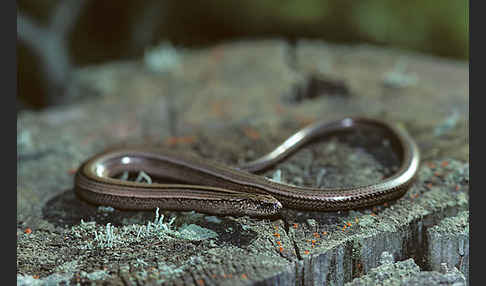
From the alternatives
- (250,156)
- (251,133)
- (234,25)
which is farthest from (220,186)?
(234,25)

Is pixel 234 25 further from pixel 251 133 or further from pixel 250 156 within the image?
pixel 250 156

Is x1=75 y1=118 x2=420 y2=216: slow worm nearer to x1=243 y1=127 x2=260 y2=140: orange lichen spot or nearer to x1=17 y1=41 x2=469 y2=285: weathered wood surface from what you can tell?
x1=17 y1=41 x2=469 y2=285: weathered wood surface

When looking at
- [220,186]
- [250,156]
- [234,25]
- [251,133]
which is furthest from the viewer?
[234,25]

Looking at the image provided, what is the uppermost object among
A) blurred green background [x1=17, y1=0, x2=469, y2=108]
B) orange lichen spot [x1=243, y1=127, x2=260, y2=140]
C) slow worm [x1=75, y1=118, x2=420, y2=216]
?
blurred green background [x1=17, y1=0, x2=469, y2=108]

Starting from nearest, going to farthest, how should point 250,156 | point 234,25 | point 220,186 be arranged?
point 220,186 → point 250,156 → point 234,25

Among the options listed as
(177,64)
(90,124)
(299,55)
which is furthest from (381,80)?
(90,124)

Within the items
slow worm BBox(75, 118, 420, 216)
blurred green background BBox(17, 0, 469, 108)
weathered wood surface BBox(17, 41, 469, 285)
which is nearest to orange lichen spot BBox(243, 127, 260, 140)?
weathered wood surface BBox(17, 41, 469, 285)

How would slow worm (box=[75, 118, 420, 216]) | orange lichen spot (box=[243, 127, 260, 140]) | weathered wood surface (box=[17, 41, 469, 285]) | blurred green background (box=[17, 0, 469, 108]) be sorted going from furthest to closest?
blurred green background (box=[17, 0, 469, 108]), orange lichen spot (box=[243, 127, 260, 140]), slow worm (box=[75, 118, 420, 216]), weathered wood surface (box=[17, 41, 469, 285])
